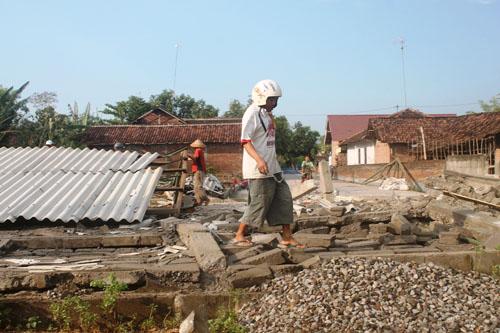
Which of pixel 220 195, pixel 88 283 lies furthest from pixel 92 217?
pixel 220 195

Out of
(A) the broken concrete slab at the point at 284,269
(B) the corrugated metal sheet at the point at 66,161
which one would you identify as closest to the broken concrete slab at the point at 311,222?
(A) the broken concrete slab at the point at 284,269

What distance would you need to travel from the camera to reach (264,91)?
466 centimetres

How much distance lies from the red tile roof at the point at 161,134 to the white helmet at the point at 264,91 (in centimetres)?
2421

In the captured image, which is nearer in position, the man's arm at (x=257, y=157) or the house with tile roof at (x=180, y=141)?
the man's arm at (x=257, y=157)

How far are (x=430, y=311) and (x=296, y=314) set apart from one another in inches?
38.4

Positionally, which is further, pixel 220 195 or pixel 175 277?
pixel 220 195

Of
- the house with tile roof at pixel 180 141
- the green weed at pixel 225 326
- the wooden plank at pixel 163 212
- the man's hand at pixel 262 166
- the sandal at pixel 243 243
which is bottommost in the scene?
the green weed at pixel 225 326

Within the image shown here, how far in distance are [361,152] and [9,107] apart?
23.4 metres

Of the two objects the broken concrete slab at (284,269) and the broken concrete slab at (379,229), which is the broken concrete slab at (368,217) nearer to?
the broken concrete slab at (379,229)

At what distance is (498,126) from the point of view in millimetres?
18781

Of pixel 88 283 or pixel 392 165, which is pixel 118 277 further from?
pixel 392 165

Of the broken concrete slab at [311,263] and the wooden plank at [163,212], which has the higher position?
the wooden plank at [163,212]

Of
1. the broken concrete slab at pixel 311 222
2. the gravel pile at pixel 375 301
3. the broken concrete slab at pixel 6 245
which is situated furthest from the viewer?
the broken concrete slab at pixel 311 222

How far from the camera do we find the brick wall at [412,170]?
20969mm
